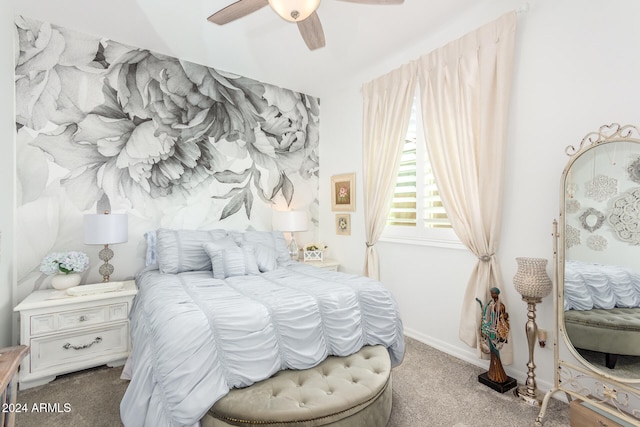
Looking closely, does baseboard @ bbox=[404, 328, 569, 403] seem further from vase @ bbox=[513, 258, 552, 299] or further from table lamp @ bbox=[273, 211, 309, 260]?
table lamp @ bbox=[273, 211, 309, 260]

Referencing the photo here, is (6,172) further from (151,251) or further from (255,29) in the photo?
(255,29)

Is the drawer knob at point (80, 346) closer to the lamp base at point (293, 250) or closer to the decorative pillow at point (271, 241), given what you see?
the decorative pillow at point (271, 241)

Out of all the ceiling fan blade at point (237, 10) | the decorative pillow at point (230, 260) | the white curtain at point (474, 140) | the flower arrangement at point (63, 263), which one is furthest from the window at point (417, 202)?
the flower arrangement at point (63, 263)

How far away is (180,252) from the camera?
2.91m

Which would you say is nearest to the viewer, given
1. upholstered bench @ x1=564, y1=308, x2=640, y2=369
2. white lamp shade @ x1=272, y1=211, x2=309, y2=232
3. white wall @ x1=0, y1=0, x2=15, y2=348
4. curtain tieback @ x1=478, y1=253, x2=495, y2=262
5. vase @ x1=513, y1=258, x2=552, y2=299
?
upholstered bench @ x1=564, y1=308, x2=640, y2=369

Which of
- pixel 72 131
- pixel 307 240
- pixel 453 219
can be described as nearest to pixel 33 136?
pixel 72 131

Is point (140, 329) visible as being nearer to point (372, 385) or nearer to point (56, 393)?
point (56, 393)

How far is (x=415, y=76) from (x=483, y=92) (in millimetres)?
792

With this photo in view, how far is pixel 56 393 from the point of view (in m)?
2.23

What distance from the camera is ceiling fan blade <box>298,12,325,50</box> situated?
211 cm

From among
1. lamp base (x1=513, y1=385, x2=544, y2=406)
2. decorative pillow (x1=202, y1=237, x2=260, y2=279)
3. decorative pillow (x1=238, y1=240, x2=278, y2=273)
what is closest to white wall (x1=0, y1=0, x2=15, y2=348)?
decorative pillow (x1=202, y1=237, x2=260, y2=279)

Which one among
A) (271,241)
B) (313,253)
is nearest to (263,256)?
(271,241)

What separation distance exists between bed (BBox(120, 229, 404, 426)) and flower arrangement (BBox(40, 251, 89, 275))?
0.50 metres

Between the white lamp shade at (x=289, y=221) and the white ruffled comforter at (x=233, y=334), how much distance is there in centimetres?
140
